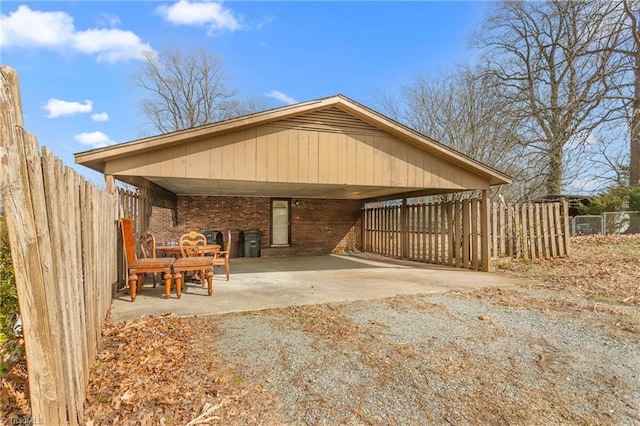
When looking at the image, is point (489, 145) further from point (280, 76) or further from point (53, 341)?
point (53, 341)

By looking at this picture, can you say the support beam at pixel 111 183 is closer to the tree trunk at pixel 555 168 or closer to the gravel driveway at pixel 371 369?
the gravel driveway at pixel 371 369

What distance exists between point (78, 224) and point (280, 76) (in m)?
17.7

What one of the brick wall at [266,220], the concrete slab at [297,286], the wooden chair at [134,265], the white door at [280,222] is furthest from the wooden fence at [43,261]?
the white door at [280,222]

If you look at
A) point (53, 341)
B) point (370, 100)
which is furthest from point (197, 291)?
point (370, 100)

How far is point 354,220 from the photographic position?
580 inches

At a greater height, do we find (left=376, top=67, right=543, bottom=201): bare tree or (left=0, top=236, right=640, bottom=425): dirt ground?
(left=376, top=67, right=543, bottom=201): bare tree

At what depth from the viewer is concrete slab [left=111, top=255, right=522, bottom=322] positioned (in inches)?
210

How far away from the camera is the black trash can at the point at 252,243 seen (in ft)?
41.9

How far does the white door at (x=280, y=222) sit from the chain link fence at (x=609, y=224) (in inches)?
526

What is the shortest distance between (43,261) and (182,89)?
27.4m

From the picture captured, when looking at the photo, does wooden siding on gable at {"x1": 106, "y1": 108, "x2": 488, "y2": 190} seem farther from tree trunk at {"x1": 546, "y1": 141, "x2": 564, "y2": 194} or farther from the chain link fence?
tree trunk at {"x1": 546, "y1": 141, "x2": 564, "y2": 194}

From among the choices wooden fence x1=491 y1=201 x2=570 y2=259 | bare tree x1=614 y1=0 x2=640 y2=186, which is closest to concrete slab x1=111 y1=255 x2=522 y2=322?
wooden fence x1=491 y1=201 x2=570 y2=259

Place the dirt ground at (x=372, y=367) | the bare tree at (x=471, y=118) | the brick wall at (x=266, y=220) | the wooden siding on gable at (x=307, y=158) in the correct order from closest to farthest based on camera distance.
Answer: the dirt ground at (x=372, y=367)
the wooden siding on gable at (x=307, y=158)
the brick wall at (x=266, y=220)
the bare tree at (x=471, y=118)

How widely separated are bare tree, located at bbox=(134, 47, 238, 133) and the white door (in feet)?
49.3
